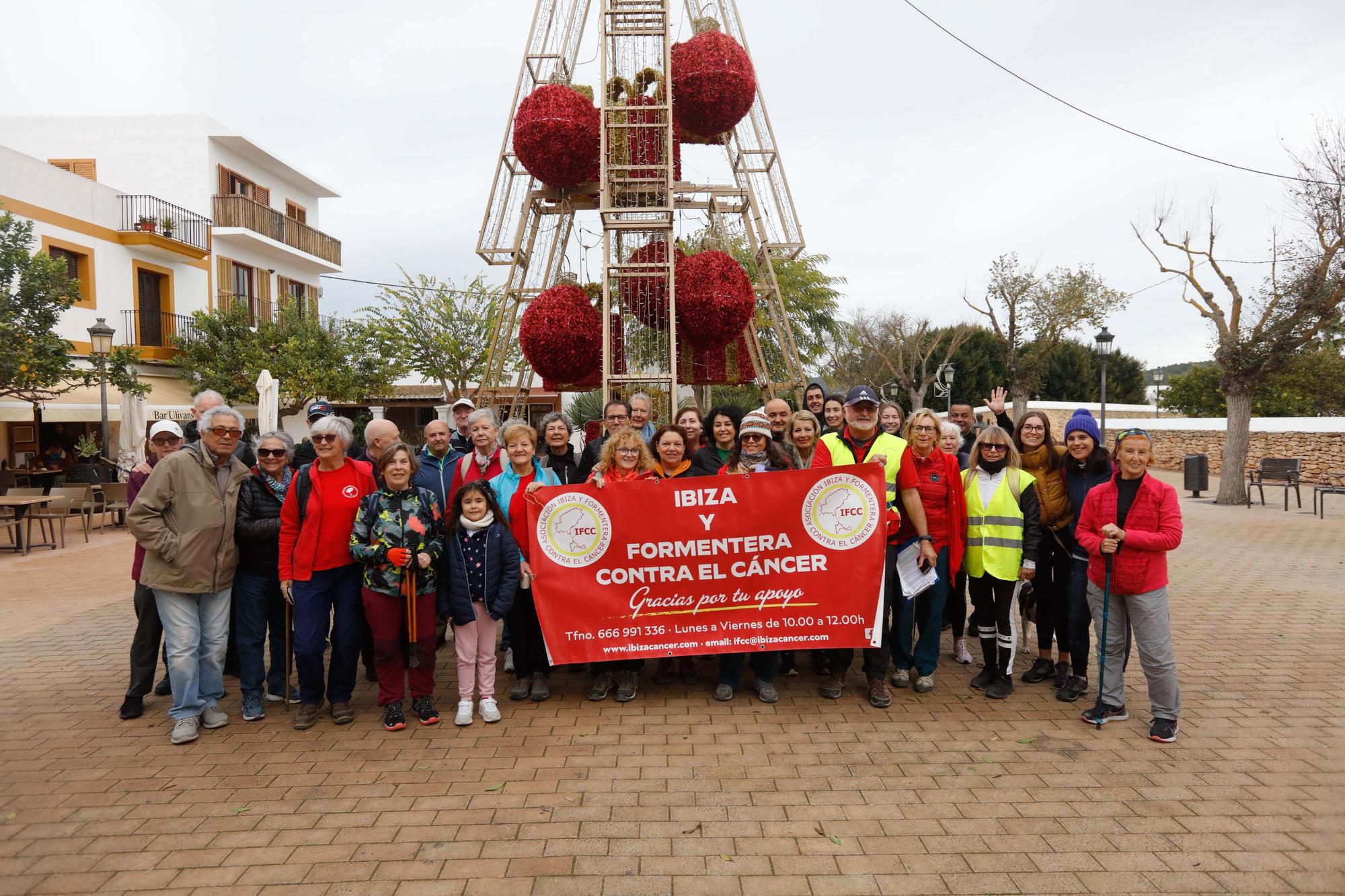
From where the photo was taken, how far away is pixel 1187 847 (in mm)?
3180

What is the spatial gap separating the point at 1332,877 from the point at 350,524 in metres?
4.88

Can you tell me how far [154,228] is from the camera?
2150 centimetres

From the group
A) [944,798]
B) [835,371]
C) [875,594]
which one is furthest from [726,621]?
[835,371]

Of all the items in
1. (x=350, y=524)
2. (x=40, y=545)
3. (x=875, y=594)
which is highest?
(x=350, y=524)

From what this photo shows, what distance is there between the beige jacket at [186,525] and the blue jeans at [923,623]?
4.14 meters

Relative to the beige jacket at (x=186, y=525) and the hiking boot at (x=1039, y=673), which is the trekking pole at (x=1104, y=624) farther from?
the beige jacket at (x=186, y=525)

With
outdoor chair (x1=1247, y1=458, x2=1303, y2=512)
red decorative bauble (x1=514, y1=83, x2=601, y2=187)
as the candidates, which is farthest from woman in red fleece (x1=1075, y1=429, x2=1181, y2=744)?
outdoor chair (x1=1247, y1=458, x2=1303, y2=512)

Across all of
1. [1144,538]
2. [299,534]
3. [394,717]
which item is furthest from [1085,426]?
[299,534]

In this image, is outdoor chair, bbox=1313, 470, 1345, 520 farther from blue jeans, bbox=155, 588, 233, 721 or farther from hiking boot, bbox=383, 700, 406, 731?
blue jeans, bbox=155, 588, 233, 721

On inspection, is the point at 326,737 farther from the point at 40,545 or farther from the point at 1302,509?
the point at 1302,509

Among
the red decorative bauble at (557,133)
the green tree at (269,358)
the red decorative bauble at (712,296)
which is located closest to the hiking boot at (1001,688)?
the red decorative bauble at (712,296)

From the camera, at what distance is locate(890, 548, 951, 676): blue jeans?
16.4 feet

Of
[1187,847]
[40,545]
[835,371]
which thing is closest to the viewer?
[1187,847]

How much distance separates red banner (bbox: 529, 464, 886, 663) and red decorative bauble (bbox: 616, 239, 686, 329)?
4.38 metres
